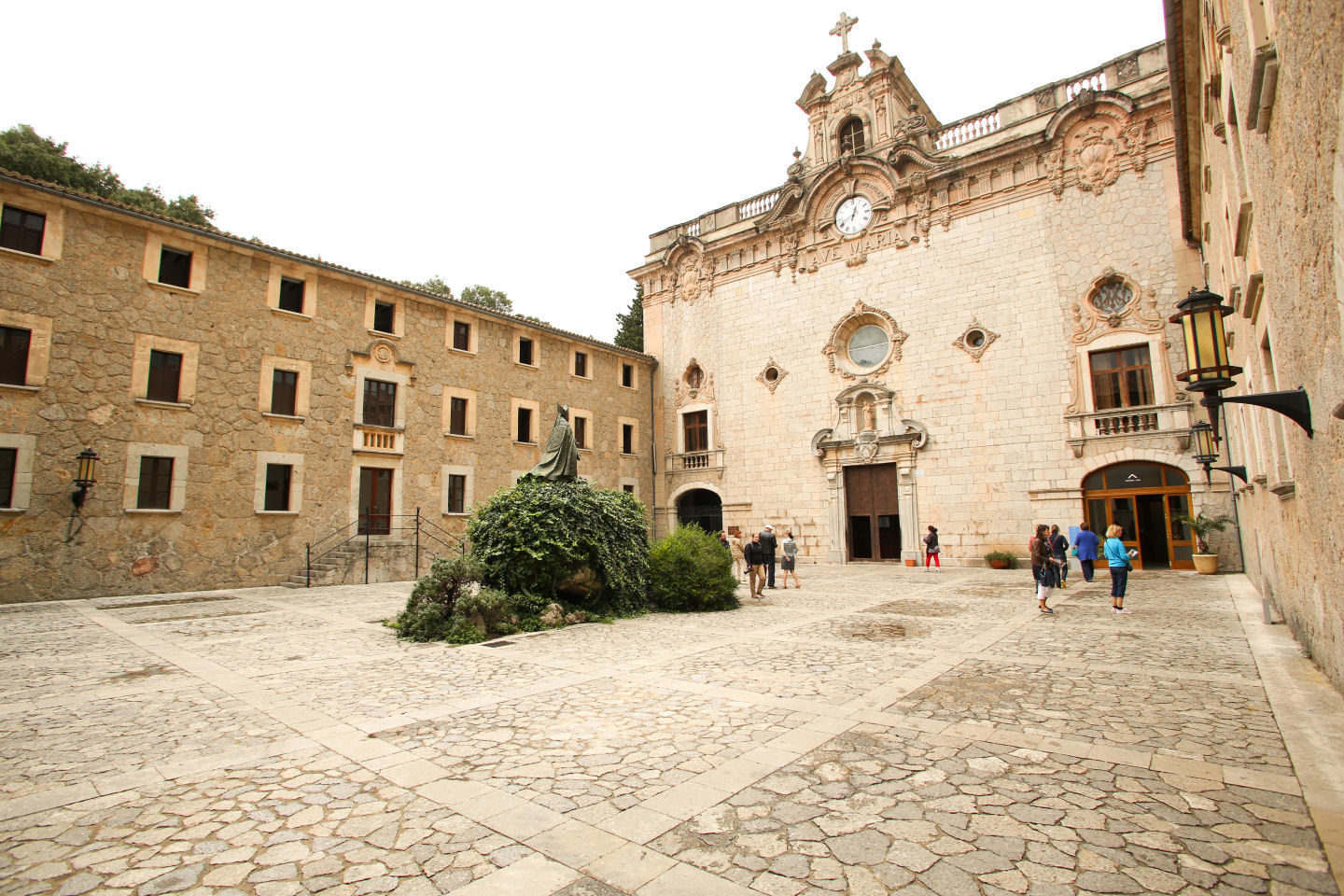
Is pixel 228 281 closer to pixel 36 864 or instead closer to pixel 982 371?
pixel 36 864

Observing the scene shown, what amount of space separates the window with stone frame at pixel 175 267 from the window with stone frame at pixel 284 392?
304 centimetres

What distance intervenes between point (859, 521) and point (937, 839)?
21033 millimetres

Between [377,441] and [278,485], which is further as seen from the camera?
[377,441]

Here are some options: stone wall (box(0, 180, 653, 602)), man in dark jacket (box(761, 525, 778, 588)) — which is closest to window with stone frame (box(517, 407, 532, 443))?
stone wall (box(0, 180, 653, 602))

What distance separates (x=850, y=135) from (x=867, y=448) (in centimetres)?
1248

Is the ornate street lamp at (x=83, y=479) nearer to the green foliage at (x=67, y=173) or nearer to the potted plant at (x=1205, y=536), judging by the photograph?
the green foliage at (x=67, y=173)

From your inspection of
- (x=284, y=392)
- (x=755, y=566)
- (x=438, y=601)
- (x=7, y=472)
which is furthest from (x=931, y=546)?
(x=7, y=472)

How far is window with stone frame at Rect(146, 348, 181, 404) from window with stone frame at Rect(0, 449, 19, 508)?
2720mm

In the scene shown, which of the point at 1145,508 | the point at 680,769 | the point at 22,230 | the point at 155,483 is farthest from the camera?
the point at 1145,508

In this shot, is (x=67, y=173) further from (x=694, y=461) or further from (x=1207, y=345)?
(x=1207, y=345)

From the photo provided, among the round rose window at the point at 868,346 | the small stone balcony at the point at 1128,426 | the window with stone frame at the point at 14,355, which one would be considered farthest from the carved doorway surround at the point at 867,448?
the window with stone frame at the point at 14,355

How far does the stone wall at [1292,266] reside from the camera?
346cm

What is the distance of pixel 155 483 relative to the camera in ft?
51.3

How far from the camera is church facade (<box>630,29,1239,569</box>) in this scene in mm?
18391
